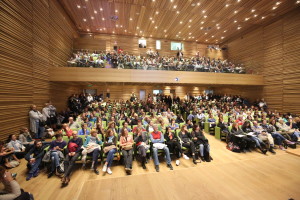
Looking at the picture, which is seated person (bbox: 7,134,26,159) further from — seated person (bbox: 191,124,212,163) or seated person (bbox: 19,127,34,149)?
seated person (bbox: 191,124,212,163)

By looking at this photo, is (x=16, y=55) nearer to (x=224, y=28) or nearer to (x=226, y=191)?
(x=226, y=191)

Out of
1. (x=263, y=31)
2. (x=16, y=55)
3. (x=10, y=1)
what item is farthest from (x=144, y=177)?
(x=263, y=31)

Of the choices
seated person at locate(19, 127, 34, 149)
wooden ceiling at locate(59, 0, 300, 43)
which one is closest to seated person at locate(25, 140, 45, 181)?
seated person at locate(19, 127, 34, 149)

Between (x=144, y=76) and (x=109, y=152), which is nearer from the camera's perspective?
(x=109, y=152)

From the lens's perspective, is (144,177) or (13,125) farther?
(13,125)

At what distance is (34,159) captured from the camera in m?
3.52

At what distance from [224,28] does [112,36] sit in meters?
9.49

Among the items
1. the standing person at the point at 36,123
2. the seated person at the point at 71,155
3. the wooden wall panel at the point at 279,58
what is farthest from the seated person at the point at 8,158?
the wooden wall panel at the point at 279,58

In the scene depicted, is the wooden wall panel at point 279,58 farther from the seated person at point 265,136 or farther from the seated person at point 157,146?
the seated person at point 157,146

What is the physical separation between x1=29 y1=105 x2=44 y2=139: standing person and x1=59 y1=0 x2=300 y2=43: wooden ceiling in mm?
6537

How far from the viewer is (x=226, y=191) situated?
2744 millimetres

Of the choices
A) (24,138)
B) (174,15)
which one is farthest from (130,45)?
(24,138)

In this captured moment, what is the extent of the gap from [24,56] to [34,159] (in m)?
4.30

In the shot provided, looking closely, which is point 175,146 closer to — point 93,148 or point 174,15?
point 93,148
